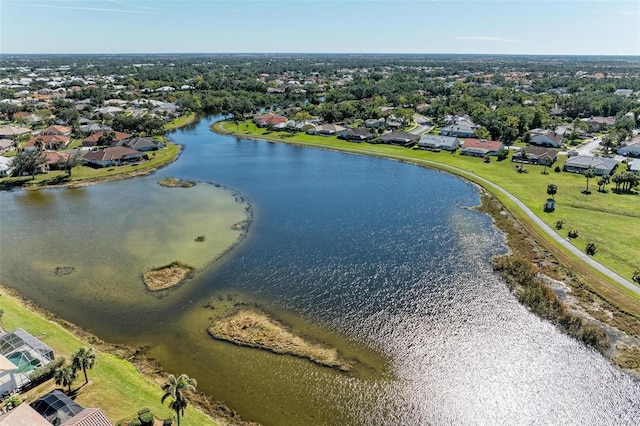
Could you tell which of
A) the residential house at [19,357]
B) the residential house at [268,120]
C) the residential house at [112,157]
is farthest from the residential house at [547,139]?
the residential house at [19,357]

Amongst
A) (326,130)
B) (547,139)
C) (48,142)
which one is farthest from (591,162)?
(48,142)

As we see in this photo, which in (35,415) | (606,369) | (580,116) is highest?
(580,116)

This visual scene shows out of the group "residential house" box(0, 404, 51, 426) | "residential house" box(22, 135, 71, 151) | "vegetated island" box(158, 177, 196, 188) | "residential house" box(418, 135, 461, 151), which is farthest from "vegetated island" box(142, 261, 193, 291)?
"residential house" box(418, 135, 461, 151)

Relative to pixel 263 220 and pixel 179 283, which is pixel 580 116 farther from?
pixel 179 283

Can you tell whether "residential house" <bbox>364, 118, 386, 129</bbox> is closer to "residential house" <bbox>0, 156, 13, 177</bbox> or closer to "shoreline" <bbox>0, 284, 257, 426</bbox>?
"residential house" <bbox>0, 156, 13, 177</bbox>

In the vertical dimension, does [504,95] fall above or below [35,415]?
above

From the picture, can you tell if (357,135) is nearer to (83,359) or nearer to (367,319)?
(367,319)

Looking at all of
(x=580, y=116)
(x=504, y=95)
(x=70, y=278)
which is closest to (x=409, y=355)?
(x=70, y=278)
